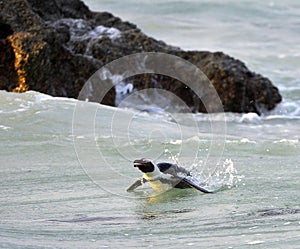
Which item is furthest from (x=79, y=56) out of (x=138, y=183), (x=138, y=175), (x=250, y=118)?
(x=138, y=183)

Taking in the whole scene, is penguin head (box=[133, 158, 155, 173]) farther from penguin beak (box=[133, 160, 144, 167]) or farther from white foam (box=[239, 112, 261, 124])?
white foam (box=[239, 112, 261, 124])

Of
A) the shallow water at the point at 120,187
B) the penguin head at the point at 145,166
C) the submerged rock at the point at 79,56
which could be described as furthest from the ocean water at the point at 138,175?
the submerged rock at the point at 79,56

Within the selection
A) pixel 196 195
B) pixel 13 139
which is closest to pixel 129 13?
pixel 13 139

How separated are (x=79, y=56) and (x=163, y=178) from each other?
5.61 meters

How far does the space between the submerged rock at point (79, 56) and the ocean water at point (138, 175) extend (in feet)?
1.31

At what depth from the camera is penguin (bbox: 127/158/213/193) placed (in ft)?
23.4

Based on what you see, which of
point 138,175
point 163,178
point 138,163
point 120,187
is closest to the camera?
point 138,163

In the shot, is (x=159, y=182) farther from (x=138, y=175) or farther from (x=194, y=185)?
(x=138, y=175)

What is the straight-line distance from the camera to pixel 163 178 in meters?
7.18

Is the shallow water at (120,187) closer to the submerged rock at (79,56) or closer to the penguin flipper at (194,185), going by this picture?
the penguin flipper at (194,185)

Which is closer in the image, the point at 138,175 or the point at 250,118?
the point at 138,175

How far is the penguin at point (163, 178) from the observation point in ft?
23.4

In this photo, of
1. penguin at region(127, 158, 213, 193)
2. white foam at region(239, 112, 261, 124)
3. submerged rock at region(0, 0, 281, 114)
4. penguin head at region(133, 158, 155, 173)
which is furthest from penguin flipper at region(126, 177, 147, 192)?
white foam at region(239, 112, 261, 124)

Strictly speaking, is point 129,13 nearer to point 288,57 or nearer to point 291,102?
point 288,57
